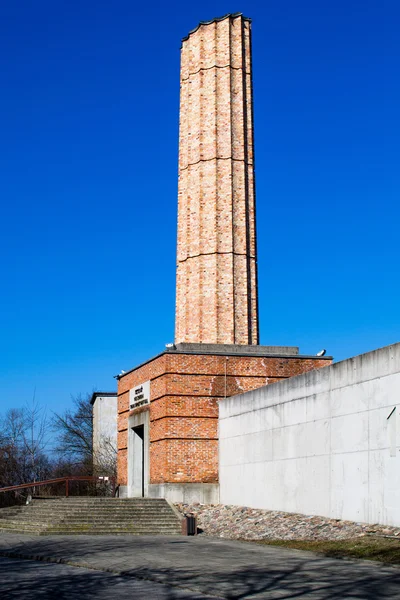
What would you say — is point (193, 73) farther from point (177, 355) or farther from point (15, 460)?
point (15, 460)

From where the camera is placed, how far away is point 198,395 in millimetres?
28266

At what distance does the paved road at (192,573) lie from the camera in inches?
472

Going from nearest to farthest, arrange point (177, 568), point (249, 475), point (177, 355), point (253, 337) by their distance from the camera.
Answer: point (177, 568)
point (249, 475)
point (177, 355)
point (253, 337)

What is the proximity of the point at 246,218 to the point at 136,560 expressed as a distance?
20.7 m

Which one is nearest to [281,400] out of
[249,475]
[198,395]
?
[249,475]

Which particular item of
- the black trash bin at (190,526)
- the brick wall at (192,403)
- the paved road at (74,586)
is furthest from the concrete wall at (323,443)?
the paved road at (74,586)

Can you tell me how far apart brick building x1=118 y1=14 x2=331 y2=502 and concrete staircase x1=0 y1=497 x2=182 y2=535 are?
192cm

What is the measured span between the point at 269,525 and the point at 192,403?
7103mm

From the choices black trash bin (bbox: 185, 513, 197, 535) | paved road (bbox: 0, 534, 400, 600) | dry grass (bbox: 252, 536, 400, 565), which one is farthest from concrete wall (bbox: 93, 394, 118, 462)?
dry grass (bbox: 252, 536, 400, 565)

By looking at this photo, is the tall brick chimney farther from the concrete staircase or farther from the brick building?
the concrete staircase

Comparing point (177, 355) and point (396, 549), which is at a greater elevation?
point (177, 355)

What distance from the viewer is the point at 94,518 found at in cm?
2456

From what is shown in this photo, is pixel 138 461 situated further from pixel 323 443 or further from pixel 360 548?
pixel 360 548

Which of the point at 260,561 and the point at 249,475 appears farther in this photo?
the point at 249,475
